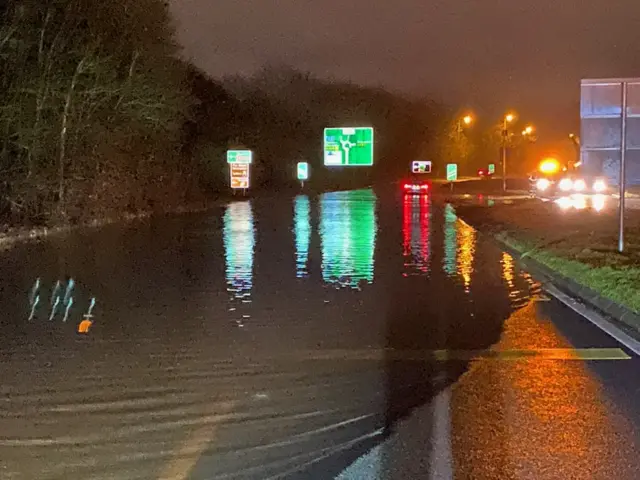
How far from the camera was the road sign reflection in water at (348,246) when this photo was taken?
1652cm

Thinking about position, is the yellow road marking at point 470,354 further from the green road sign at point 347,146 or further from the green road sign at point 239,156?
the green road sign at point 347,146

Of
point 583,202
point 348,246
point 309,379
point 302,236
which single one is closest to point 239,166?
point 583,202

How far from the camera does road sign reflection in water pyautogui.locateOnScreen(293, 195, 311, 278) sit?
1802cm

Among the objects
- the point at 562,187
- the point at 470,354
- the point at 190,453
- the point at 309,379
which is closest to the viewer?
the point at 190,453

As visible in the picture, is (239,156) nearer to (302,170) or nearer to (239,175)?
(239,175)

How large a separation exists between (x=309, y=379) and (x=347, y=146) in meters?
60.2

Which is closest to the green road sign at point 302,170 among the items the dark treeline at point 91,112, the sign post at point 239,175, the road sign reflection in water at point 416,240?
the sign post at point 239,175

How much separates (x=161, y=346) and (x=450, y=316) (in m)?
4.04

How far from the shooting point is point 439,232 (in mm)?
26922

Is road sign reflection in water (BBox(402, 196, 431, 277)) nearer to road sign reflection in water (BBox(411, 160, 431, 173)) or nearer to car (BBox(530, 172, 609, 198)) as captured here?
car (BBox(530, 172, 609, 198))

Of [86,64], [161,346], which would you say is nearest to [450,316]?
[161,346]

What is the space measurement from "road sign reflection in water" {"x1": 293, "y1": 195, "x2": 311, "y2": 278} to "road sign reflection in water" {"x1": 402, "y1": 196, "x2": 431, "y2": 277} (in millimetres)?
2005

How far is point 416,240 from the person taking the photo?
24.2m

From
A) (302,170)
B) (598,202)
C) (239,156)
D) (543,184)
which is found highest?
(239,156)
